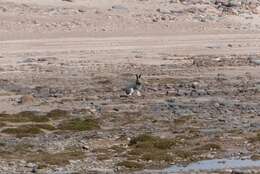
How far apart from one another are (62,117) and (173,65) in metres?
12.3

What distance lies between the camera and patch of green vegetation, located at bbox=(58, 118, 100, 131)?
1049 inches

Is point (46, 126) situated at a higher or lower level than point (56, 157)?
lower

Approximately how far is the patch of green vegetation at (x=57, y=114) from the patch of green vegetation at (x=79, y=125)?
847mm

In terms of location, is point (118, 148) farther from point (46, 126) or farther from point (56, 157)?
point (46, 126)

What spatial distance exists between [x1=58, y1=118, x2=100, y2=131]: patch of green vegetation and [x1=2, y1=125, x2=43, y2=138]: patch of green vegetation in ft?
2.77

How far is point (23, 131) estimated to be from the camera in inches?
1027

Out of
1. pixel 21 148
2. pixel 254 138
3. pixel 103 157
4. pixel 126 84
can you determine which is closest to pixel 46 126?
pixel 21 148

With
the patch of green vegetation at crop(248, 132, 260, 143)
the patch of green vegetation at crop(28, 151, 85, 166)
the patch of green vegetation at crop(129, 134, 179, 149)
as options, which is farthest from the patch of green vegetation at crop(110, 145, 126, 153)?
the patch of green vegetation at crop(248, 132, 260, 143)

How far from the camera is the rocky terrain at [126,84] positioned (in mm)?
23516

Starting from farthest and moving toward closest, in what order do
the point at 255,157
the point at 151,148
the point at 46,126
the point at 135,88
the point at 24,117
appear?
the point at 135,88 → the point at 24,117 → the point at 46,126 → the point at 151,148 → the point at 255,157

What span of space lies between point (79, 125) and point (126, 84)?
28.1ft

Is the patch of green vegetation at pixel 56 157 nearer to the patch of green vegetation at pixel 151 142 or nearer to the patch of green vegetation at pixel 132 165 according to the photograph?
the patch of green vegetation at pixel 132 165

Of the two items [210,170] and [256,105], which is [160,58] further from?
[210,170]

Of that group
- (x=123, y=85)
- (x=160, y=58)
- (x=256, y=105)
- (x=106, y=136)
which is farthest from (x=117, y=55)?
(x=106, y=136)
